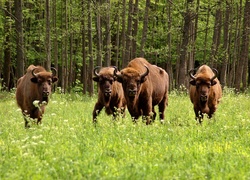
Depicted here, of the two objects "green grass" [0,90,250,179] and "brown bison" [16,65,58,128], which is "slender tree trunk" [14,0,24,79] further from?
"green grass" [0,90,250,179]

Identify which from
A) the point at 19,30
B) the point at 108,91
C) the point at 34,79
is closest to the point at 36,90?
the point at 34,79

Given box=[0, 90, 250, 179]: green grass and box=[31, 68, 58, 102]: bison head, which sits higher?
box=[31, 68, 58, 102]: bison head

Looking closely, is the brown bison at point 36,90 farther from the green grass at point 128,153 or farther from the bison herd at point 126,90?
the green grass at point 128,153

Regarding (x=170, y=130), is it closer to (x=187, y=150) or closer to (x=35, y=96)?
(x=187, y=150)

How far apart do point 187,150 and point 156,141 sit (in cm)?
88

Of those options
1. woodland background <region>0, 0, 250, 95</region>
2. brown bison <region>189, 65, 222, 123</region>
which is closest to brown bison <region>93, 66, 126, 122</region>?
brown bison <region>189, 65, 222, 123</region>

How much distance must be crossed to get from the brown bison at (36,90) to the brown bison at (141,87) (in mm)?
1668

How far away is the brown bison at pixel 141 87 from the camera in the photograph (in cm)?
948

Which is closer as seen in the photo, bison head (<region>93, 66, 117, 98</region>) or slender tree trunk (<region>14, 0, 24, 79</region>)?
bison head (<region>93, 66, 117, 98</region>)

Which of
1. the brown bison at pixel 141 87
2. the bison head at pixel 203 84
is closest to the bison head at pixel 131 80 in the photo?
the brown bison at pixel 141 87

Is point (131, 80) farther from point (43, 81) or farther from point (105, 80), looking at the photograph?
point (43, 81)

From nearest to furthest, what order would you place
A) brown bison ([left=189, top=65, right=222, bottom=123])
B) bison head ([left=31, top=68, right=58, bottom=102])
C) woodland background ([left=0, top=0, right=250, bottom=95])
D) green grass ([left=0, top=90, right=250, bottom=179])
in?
green grass ([left=0, top=90, right=250, bottom=179]), bison head ([left=31, top=68, right=58, bottom=102]), brown bison ([left=189, top=65, right=222, bottom=123]), woodland background ([left=0, top=0, right=250, bottom=95])

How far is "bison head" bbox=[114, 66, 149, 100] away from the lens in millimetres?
9332

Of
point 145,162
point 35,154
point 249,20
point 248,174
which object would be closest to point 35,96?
point 35,154
